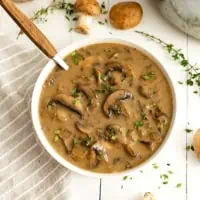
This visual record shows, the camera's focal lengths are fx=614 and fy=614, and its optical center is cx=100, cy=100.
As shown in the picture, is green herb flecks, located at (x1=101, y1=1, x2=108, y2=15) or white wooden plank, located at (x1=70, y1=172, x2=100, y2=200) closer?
white wooden plank, located at (x1=70, y1=172, x2=100, y2=200)

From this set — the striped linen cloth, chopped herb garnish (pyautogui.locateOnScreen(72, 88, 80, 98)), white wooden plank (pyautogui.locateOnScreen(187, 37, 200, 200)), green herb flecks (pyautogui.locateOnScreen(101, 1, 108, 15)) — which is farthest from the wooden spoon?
white wooden plank (pyautogui.locateOnScreen(187, 37, 200, 200))

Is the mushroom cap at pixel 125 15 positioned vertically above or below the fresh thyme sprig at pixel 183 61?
above

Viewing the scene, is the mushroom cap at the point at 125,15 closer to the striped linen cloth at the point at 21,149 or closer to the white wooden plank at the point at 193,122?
the white wooden plank at the point at 193,122

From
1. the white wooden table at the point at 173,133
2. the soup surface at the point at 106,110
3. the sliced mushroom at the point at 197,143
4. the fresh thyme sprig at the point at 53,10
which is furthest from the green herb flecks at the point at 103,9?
the sliced mushroom at the point at 197,143

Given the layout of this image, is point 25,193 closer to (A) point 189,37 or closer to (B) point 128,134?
(B) point 128,134

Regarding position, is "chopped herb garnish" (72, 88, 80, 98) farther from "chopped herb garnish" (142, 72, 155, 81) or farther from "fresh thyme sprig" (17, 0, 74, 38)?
"fresh thyme sprig" (17, 0, 74, 38)

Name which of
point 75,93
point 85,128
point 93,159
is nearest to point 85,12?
point 75,93
